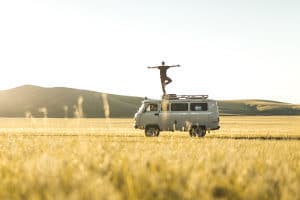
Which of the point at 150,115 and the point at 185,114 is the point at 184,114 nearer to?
the point at 185,114

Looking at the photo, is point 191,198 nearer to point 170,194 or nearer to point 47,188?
point 170,194

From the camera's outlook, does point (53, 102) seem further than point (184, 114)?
Yes

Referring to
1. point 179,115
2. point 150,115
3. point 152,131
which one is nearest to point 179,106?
point 179,115

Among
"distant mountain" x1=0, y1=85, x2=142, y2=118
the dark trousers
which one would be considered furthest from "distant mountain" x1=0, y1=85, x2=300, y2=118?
the dark trousers

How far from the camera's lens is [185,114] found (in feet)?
88.2

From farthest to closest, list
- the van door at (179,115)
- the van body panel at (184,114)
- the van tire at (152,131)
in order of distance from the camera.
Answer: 1. the van tire at (152,131)
2. the van door at (179,115)
3. the van body panel at (184,114)

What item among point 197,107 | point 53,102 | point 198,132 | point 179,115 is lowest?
point 198,132

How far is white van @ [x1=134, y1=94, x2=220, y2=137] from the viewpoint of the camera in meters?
26.8

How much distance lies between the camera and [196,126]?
2720 cm

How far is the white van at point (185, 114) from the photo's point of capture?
26781mm

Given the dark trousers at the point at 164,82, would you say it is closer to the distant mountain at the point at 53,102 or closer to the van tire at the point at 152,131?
the van tire at the point at 152,131

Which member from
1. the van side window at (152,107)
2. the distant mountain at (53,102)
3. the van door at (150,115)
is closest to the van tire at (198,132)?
the van door at (150,115)

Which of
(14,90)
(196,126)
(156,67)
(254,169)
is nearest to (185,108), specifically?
(196,126)

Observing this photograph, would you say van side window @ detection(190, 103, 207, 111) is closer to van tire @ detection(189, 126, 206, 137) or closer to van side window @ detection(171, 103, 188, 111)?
van side window @ detection(171, 103, 188, 111)
